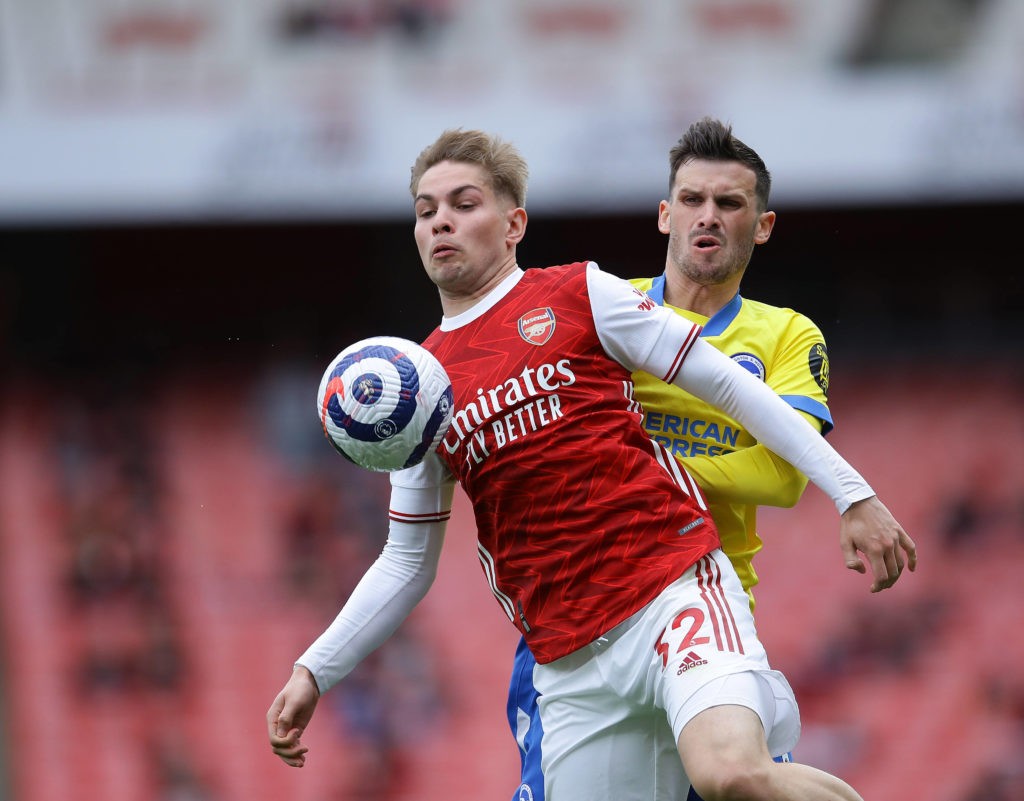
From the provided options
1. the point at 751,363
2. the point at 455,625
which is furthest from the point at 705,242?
the point at 455,625

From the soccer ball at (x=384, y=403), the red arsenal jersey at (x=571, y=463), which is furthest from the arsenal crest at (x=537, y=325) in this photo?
the soccer ball at (x=384, y=403)

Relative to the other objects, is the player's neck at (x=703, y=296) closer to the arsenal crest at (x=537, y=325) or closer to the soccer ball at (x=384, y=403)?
the arsenal crest at (x=537, y=325)

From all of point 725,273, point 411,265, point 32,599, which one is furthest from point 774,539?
point 725,273

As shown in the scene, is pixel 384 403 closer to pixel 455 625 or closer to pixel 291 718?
pixel 291 718

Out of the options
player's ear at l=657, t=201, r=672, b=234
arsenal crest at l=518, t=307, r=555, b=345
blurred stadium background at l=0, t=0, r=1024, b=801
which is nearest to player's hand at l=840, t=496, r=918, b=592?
arsenal crest at l=518, t=307, r=555, b=345

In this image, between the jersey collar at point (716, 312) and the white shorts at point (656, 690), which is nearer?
the white shorts at point (656, 690)

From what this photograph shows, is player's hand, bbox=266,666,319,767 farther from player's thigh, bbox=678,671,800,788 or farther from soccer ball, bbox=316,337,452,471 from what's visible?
player's thigh, bbox=678,671,800,788

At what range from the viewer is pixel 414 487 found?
14.1 ft

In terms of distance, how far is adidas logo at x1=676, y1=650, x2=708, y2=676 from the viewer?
12.0 ft

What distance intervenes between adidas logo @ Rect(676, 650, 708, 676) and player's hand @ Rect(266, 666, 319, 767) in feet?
3.70

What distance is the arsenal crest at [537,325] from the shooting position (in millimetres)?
3982

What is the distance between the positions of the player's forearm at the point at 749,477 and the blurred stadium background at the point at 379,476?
6891 millimetres

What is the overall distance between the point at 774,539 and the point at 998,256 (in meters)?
3.21

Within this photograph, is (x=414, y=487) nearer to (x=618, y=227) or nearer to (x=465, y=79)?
(x=465, y=79)
